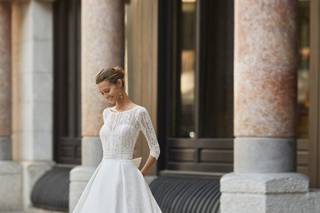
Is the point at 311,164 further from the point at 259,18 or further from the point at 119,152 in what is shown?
the point at 119,152

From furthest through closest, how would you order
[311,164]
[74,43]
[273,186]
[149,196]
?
1. [74,43]
2. [311,164]
3. [273,186]
4. [149,196]

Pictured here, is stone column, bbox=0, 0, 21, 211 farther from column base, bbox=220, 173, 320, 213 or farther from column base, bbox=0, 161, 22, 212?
column base, bbox=220, 173, 320, 213

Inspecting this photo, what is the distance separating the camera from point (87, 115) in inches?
541

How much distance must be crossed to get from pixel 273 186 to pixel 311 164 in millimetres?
1088

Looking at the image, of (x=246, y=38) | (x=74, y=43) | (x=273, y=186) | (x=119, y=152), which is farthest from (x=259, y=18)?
(x=74, y=43)

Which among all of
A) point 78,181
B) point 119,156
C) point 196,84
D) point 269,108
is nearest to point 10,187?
point 78,181

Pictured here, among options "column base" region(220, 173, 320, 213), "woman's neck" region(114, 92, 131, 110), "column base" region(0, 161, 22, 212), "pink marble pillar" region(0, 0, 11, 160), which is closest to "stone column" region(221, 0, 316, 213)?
"column base" region(220, 173, 320, 213)

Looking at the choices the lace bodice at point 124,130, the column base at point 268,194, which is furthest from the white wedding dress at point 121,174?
the column base at point 268,194

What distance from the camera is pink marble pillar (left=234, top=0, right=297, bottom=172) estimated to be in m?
10.1

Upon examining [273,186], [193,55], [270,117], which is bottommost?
[273,186]

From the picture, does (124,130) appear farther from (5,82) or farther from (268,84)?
(5,82)

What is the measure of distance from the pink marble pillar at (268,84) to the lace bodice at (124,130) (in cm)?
256

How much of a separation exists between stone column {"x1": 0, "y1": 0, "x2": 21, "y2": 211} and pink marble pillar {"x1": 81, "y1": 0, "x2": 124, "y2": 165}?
3.73 m

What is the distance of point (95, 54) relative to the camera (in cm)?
1363
